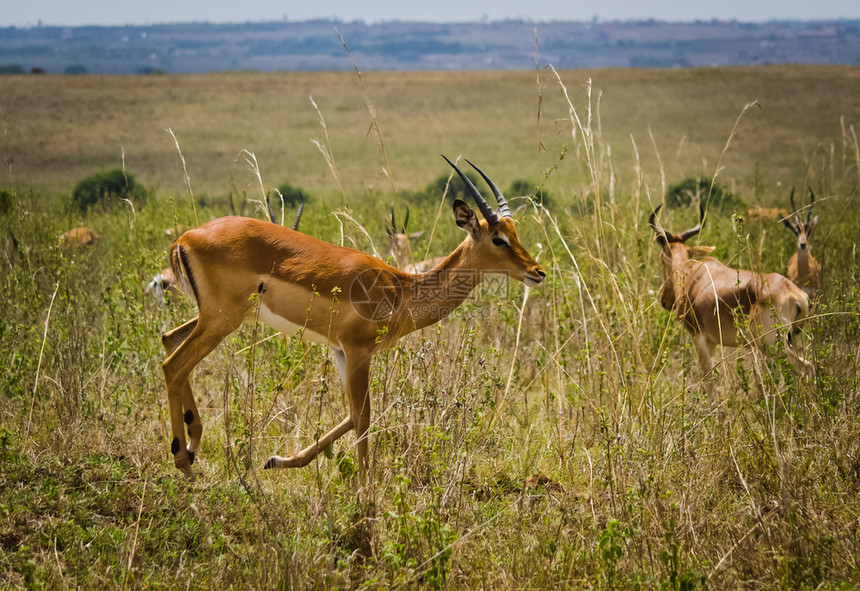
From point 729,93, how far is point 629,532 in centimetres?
4140

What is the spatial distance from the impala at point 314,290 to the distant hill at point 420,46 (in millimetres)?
88142

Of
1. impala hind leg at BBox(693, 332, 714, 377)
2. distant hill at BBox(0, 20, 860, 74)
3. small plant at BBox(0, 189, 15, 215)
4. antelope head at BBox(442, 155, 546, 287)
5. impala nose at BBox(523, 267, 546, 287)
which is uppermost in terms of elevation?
distant hill at BBox(0, 20, 860, 74)

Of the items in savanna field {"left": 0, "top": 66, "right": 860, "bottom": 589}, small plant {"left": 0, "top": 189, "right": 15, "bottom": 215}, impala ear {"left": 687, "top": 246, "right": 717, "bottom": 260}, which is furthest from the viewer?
small plant {"left": 0, "top": 189, "right": 15, "bottom": 215}

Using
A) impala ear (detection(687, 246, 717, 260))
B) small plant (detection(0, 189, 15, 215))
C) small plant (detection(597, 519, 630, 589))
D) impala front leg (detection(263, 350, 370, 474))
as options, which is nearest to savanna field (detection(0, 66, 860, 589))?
small plant (detection(597, 519, 630, 589))

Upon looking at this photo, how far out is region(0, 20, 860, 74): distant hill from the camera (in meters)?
113

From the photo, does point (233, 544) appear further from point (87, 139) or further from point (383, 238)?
point (87, 139)

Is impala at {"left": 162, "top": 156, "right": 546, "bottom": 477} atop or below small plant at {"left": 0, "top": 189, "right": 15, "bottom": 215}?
atop

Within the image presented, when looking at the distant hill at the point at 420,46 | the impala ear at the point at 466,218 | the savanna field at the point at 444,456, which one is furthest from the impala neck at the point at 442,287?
the distant hill at the point at 420,46

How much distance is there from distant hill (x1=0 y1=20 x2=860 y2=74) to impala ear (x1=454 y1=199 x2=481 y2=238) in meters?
88.1

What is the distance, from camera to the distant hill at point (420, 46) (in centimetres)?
11275

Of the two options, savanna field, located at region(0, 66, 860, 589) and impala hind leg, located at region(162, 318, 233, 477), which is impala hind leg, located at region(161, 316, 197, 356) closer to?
impala hind leg, located at region(162, 318, 233, 477)

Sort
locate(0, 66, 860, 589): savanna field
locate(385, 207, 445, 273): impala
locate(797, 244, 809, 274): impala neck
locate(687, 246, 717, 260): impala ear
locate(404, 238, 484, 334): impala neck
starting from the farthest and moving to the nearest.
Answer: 1. locate(797, 244, 809, 274): impala neck
2. locate(687, 246, 717, 260): impala ear
3. locate(385, 207, 445, 273): impala
4. locate(404, 238, 484, 334): impala neck
5. locate(0, 66, 860, 589): savanna field

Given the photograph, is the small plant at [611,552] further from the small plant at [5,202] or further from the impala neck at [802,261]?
the small plant at [5,202]

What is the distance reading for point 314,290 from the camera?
12.5ft
